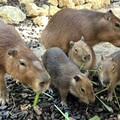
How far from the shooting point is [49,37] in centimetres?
490

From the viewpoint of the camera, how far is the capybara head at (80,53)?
4.23 m

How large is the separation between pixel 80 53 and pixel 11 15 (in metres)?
2.74

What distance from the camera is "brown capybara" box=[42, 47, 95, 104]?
371cm

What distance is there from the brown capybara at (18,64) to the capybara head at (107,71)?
30.1 inches

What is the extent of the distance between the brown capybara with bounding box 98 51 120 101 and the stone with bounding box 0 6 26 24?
9.66 ft

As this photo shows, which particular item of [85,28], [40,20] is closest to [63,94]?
[85,28]

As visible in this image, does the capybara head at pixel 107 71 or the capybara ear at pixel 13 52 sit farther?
the capybara head at pixel 107 71

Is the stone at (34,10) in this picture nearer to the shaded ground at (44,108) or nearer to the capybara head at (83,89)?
the shaded ground at (44,108)

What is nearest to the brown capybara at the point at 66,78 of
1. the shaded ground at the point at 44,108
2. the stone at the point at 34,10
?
the shaded ground at the point at 44,108

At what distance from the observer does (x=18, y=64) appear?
11.5 ft

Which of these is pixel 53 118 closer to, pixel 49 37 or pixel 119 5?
pixel 49 37

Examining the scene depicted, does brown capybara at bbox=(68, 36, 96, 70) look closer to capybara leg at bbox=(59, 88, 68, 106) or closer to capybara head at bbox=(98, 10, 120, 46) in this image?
capybara head at bbox=(98, 10, 120, 46)

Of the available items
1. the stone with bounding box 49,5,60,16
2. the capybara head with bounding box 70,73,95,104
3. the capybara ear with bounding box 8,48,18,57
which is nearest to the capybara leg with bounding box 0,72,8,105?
the capybara ear with bounding box 8,48,18,57

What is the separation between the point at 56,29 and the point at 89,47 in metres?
0.57
